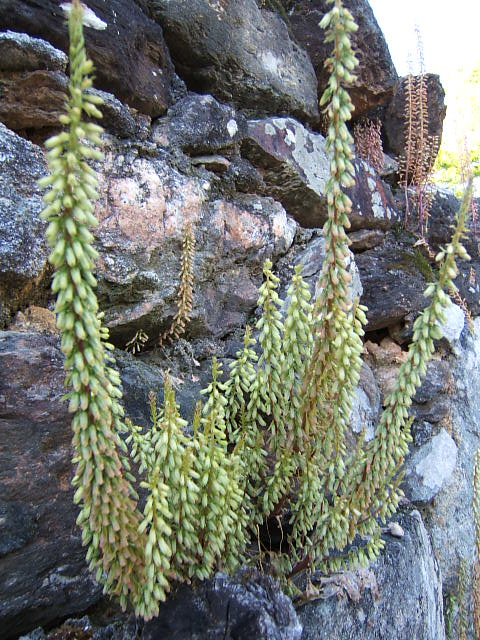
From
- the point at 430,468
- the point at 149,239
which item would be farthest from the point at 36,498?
the point at 430,468

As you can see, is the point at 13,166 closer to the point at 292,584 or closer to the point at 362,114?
the point at 292,584

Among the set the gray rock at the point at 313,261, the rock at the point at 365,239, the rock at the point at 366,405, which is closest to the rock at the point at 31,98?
the gray rock at the point at 313,261

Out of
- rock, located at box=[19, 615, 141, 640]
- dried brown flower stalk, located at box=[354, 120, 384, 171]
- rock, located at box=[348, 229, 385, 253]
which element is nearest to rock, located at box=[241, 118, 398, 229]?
rock, located at box=[348, 229, 385, 253]

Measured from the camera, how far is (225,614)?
2090 mm

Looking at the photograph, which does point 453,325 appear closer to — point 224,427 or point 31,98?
point 224,427

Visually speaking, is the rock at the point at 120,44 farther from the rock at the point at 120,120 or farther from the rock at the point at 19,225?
the rock at the point at 19,225

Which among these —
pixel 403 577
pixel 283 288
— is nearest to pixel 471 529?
pixel 403 577

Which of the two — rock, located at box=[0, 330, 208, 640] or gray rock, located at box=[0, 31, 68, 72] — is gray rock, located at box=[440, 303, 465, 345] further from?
gray rock, located at box=[0, 31, 68, 72]

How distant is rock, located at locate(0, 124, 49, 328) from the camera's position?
8.51ft

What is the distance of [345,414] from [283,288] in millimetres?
1773

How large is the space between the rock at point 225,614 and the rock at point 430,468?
2.73 meters

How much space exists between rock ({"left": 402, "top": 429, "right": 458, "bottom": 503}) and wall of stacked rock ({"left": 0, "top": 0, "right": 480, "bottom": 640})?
0.06ft

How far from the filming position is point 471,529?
Answer: 502 centimetres

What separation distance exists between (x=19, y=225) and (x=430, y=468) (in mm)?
4154
